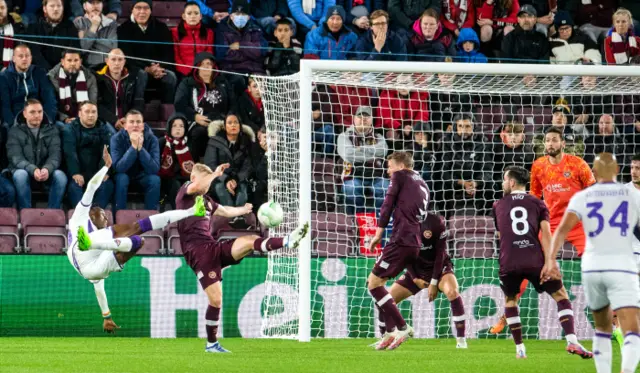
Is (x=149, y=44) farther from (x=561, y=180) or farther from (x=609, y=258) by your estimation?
(x=609, y=258)

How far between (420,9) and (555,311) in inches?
226

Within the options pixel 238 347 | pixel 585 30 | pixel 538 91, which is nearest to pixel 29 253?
pixel 238 347

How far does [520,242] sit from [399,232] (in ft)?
4.93

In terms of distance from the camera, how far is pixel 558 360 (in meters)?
11.5

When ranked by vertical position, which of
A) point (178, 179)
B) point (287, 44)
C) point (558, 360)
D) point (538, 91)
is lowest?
point (558, 360)

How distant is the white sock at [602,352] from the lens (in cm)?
862

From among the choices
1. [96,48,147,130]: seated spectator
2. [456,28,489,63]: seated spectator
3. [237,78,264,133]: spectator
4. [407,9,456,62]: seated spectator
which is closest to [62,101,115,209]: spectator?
[96,48,147,130]: seated spectator

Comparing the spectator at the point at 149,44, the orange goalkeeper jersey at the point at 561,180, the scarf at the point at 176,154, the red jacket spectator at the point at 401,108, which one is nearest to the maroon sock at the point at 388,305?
the orange goalkeeper jersey at the point at 561,180

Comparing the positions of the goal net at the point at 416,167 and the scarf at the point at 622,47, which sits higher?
the scarf at the point at 622,47

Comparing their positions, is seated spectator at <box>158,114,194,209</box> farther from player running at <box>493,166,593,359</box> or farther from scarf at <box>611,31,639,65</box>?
scarf at <box>611,31,639,65</box>

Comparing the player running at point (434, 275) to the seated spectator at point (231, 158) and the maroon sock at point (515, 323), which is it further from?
the seated spectator at point (231, 158)

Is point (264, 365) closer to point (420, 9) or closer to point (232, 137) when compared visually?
point (232, 137)

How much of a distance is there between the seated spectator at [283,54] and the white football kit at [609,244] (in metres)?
9.61

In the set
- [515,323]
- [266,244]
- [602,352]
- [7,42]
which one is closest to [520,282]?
[515,323]
